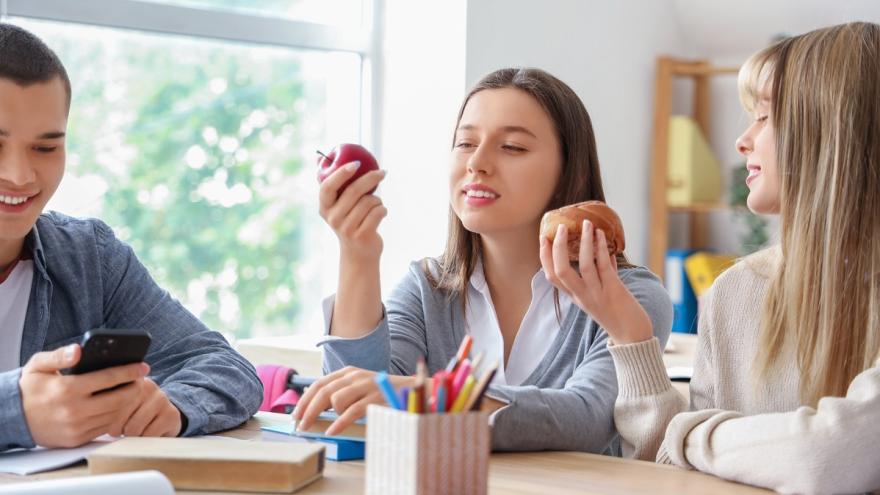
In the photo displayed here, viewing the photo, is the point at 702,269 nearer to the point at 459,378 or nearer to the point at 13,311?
the point at 13,311

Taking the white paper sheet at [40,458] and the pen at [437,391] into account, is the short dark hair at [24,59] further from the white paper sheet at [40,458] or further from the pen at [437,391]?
the pen at [437,391]

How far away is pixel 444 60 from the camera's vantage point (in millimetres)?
3689

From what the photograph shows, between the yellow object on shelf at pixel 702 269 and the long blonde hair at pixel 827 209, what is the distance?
283 cm

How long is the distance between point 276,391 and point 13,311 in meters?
0.51

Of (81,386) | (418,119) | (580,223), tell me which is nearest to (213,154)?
(418,119)

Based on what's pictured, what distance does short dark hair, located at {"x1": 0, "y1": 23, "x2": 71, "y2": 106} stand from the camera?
167cm

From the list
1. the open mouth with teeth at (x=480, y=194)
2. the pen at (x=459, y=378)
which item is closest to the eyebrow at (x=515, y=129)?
the open mouth with teeth at (x=480, y=194)

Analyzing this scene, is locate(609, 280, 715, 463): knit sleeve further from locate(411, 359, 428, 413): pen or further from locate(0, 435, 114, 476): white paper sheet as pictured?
locate(0, 435, 114, 476): white paper sheet

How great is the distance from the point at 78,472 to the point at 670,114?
3583mm

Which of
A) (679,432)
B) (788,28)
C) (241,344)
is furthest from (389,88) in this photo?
(679,432)

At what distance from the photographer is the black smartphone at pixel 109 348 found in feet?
4.41

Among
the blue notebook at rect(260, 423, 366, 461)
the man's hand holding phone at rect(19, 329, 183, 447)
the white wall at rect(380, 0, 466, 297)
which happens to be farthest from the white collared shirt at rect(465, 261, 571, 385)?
the white wall at rect(380, 0, 466, 297)

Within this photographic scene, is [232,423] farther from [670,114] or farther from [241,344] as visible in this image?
[670,114]

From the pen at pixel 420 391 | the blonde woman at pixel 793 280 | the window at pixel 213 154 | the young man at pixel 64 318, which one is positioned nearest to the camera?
the pen at pixel 420 391
